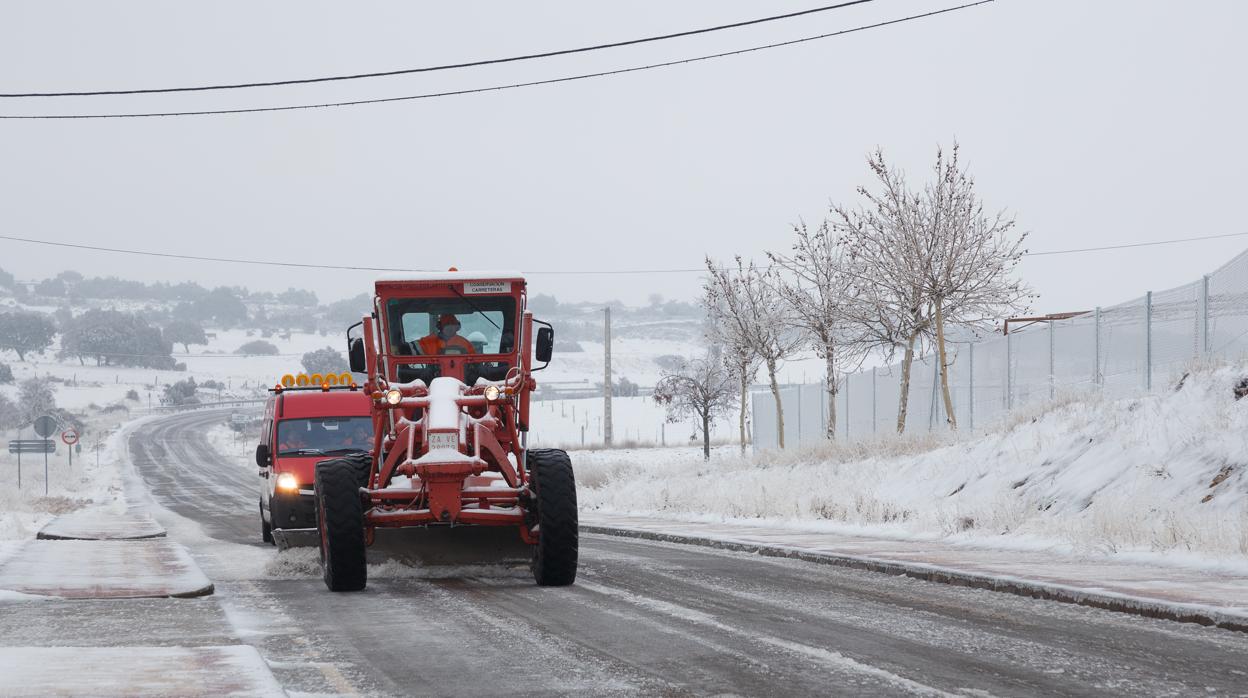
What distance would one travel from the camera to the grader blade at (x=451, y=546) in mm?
13625

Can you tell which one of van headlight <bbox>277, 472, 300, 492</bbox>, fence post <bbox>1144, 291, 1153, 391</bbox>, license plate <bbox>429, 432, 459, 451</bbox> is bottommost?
van headlight <bbox>277, 472, 300, 492</bbox>

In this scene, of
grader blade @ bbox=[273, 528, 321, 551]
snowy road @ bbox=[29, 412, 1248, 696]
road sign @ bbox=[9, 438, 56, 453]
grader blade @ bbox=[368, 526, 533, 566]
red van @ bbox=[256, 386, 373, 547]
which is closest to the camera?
snowy road @ bbox=[29, 412, 1248, 696]

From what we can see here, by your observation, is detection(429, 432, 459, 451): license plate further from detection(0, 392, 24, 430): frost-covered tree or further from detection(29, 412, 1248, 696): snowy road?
Answer: detection(0, 392, 24, 430): frost-covered tree

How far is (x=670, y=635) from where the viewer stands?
9.35 m

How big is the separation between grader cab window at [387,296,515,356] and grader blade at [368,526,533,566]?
6.19ft

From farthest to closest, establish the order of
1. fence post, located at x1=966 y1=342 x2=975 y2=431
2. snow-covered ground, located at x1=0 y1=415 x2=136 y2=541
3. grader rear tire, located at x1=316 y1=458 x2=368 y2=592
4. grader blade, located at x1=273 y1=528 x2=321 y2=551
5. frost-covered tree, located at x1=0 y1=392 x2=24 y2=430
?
1. frost-covered tree, located at x1=0 y1=392 x2=24 y2=430
2. fence post, located at x1=966 y1=342 x2=975 y2=431
3. snow-covered ground, located at x1=0 y1=415 x2=136 y2=541
4. grader blade, located at x1=273 y1=528 x2=321 y2=551
5. grader rear tire, located at x1=316 y1=458 x2=368 y2=592

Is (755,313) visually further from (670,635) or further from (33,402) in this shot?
(33,402)

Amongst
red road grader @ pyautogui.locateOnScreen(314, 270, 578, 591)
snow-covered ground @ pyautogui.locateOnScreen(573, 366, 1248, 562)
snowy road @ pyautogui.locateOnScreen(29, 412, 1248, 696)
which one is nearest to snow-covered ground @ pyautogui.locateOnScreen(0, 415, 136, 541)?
red road grader @ pyautogui.locateOnScreen(314, 270, 578, 591)

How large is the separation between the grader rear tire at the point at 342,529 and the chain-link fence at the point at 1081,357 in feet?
43.7

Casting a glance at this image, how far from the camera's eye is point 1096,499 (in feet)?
57.6

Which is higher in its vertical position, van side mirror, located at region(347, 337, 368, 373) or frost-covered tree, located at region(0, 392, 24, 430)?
van side mirror, located at region(347, 337, 368, 373)

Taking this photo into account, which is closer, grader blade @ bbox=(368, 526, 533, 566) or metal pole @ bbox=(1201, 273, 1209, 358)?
grader blade @ bbox=(368, 526, 533, 566)

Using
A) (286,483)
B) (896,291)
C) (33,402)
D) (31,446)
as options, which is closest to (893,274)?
(896,291)

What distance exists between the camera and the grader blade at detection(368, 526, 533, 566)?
44.7 feet
